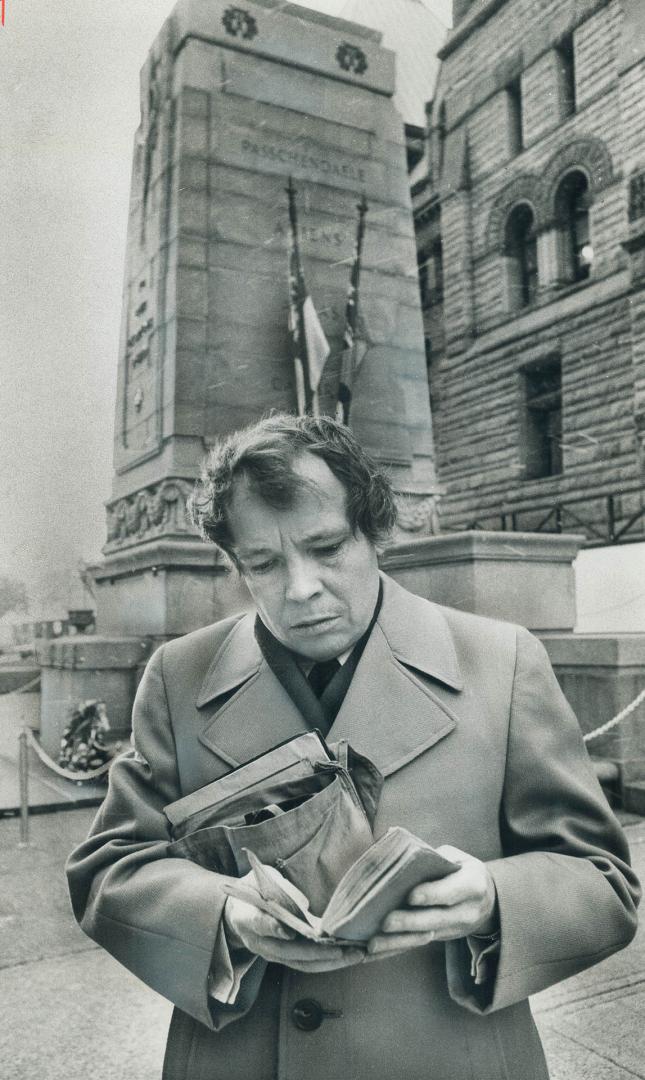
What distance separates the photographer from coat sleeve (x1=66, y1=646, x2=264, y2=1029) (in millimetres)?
990

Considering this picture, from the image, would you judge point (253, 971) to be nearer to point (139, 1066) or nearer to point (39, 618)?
point (139, 1066)

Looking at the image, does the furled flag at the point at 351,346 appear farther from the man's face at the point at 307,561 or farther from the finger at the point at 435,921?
the finger at the point at 435,921

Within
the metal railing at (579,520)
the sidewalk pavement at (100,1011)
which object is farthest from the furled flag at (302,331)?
the sidewalk pavement at (100,1011)

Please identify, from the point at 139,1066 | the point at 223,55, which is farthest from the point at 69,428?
the point at 139,1066

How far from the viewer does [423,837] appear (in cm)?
104

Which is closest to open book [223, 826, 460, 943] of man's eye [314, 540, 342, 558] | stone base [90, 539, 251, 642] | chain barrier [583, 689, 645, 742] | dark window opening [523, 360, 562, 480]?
man's eye [314, 540, 342, 558]

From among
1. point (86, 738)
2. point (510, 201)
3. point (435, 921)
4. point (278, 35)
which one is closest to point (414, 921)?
point (435, 921)

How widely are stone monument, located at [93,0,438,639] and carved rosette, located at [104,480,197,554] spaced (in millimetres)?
10

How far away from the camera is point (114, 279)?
8.35 ft

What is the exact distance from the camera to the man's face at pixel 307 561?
1.00 meters

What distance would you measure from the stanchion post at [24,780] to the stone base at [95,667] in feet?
0.76

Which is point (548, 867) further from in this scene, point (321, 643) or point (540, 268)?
point (540, 268)

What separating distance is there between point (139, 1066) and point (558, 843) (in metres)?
1.54

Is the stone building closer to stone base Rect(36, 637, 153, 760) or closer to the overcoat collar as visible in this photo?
stone base Rect(36, 637, 153, 760)
